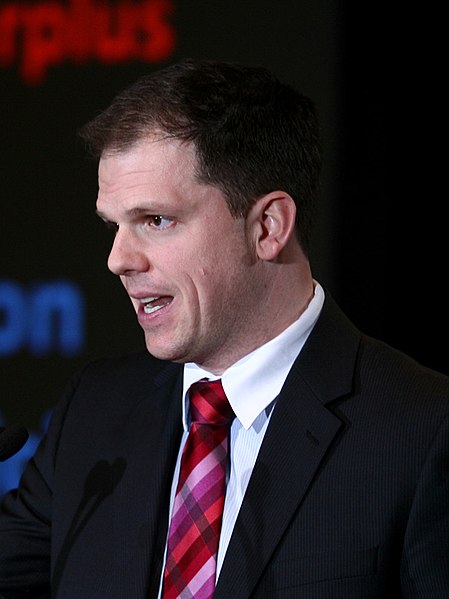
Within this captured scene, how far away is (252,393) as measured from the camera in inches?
68.1

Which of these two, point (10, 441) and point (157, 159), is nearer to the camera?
point (10, 441)

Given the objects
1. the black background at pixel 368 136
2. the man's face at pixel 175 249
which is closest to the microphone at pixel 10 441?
the man's face at pixel 175 249

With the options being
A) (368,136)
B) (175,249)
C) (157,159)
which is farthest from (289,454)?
(368,136)

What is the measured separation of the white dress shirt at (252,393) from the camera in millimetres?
1702

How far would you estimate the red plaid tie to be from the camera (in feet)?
5.38

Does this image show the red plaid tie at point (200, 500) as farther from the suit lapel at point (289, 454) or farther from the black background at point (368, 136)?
the black background at point (368, 136)

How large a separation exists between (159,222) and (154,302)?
13 centimetres

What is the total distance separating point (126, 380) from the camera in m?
2.01

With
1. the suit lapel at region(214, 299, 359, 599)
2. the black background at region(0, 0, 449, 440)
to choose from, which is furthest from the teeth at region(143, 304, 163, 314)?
the black background at region(0, 0, 449, 440)

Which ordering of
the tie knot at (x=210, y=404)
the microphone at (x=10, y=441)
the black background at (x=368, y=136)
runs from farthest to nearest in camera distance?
the black background at (x=368, y=136)
the tie knot at (x=210, y=404)
the microphone at (x=10, y=441)

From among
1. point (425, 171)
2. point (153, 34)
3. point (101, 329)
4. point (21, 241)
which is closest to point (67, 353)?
point (101, 329)

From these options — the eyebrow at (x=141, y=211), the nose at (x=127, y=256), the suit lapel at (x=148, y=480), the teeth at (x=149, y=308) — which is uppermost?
the eyebrow at (x=141, y=211)

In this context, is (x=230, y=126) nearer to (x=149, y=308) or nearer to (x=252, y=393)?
(x=149, y=308)

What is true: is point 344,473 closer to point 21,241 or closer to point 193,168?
point 193,168
